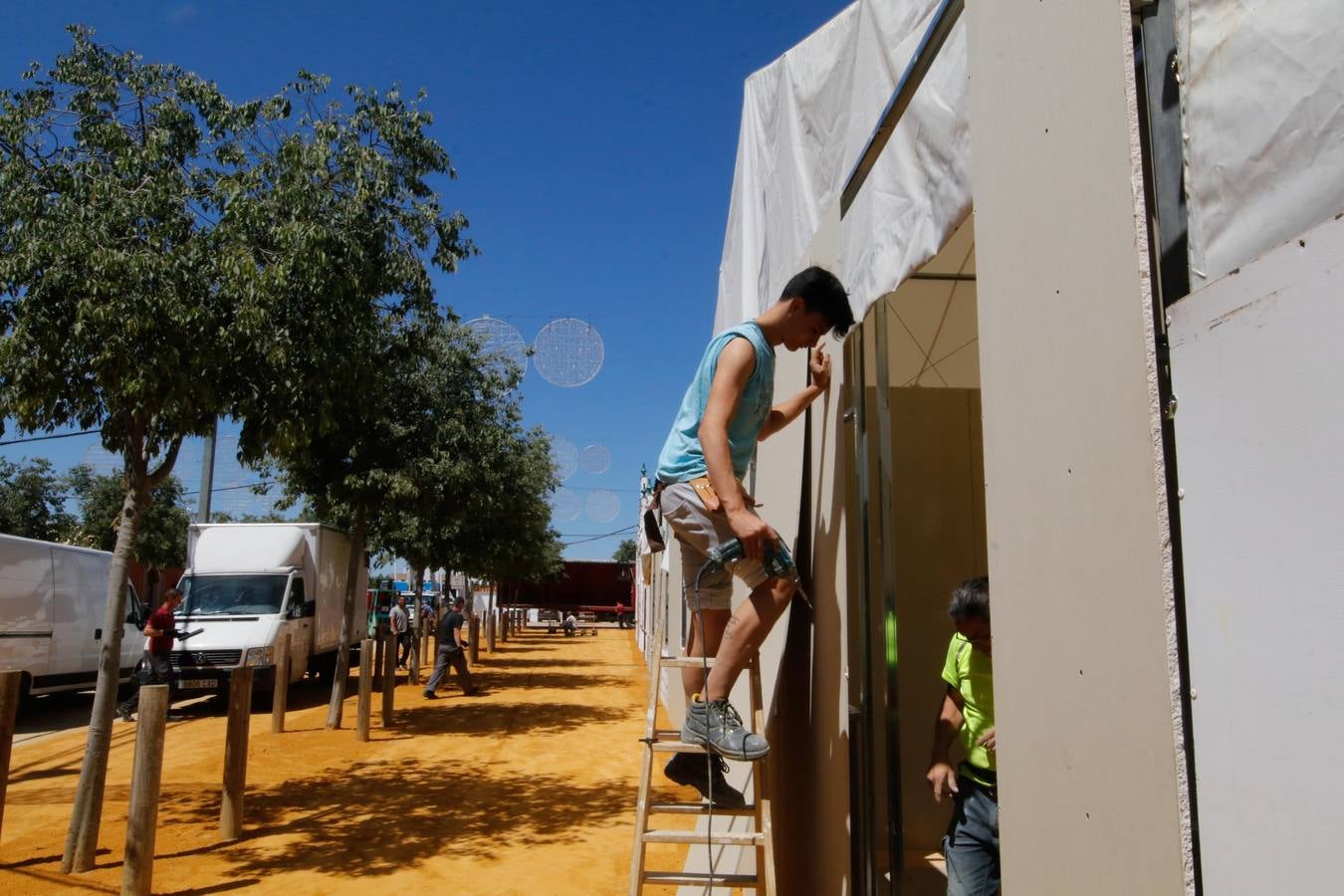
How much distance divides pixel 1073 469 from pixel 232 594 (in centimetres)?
1773

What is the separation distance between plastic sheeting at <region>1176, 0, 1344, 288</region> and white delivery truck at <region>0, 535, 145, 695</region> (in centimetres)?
1527

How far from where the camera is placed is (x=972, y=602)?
11.4ft

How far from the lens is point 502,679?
72.4 feet

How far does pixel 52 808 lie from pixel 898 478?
859cm

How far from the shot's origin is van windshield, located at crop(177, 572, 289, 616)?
16.8 m

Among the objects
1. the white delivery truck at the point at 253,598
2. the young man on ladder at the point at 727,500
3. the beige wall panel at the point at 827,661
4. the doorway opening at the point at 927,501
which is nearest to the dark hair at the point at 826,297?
the young man on ladder at the point at 727,500

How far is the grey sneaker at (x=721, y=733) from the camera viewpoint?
329cm

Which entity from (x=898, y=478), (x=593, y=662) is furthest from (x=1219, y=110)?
(x=593, y=662)

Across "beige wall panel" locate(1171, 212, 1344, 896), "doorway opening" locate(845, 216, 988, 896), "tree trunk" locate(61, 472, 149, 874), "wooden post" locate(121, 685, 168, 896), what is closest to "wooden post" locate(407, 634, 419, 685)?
"tree trunk" locate(61, 472, 149, 874)

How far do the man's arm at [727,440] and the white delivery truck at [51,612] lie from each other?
1330 centimetres

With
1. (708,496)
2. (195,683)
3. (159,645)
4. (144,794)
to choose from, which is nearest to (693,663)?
(708,496)

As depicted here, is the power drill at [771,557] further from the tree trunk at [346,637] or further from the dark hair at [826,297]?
the tree trunk at [346,637]

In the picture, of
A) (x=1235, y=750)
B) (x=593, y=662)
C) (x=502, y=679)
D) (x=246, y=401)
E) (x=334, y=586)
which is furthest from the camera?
(x=593, y=662)

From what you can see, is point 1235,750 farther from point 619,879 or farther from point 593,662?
point 593,662
